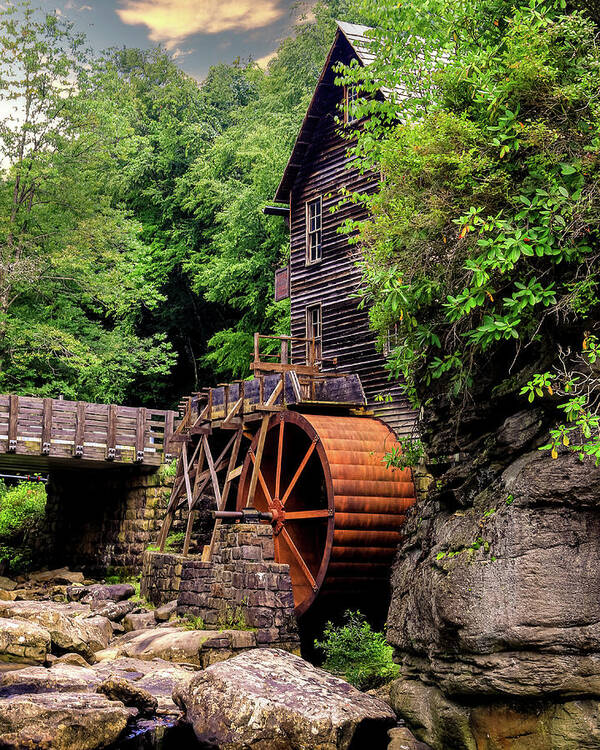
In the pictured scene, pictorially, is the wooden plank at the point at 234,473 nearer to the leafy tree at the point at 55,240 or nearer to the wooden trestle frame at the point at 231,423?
the wooden trestle frame at the point at 231,423

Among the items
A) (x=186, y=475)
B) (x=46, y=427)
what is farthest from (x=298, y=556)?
(x=46, y=427)

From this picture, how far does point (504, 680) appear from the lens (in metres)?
7.32

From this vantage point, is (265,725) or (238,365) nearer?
(265,725)

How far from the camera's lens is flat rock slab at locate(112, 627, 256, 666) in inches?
476

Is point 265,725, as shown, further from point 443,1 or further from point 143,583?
point 143,583

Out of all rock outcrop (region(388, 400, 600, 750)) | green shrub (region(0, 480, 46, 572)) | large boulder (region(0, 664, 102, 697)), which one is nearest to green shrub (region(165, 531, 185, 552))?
green shrub (region(0, 480, 46, 572))

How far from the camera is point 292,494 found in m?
17.5

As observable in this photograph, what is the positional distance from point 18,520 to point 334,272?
49.3 feet

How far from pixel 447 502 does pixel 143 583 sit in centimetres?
1100

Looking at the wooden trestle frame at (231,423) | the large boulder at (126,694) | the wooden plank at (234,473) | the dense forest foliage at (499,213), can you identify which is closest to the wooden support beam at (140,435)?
the wooden trestle frame at (231,423)

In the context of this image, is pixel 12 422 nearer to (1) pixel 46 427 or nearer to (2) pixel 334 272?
(1) pixel 46 427

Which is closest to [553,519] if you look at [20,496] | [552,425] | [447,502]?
[552,425]

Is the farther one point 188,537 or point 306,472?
point 188,537

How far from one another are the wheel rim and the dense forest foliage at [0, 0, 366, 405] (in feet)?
22.6
